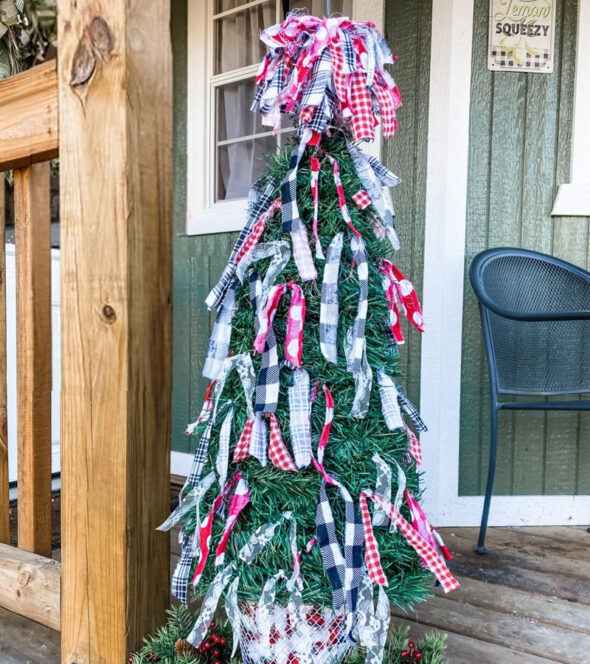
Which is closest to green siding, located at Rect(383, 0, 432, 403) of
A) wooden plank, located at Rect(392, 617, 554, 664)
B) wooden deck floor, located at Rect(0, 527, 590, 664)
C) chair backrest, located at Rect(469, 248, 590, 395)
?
chair backrest, located at Rect(469, 248, 590, 395)

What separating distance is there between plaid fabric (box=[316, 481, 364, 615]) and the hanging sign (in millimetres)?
1748

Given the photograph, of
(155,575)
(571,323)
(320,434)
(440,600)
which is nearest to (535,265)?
(571,323)

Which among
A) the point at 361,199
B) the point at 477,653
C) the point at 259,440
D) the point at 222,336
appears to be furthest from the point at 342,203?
the point at 477,653

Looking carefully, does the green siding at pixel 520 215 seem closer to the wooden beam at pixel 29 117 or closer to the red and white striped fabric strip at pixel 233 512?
the red and white striped fabric strip at pixel 233 512

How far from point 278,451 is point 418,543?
0.99 feet

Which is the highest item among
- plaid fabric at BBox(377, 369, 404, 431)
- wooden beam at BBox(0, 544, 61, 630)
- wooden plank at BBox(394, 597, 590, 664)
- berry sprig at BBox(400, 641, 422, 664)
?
plaid fabric at BBox(377, 369, 404, 431)

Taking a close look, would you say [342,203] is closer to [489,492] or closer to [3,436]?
[3,436]

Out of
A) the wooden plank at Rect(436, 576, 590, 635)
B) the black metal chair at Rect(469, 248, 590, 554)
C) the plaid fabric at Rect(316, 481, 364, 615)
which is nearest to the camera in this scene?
the plaid fabric at Rect(316, 481, 364, 615)

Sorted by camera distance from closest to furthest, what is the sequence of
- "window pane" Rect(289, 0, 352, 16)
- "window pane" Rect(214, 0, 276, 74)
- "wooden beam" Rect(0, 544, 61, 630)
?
1. "wooden beam" Rect(0, 544, 61, 630)
2. "window pane" Rect(289, 0, 352, 16)
3. "window pane" Rect(214, 0, 276, 74)

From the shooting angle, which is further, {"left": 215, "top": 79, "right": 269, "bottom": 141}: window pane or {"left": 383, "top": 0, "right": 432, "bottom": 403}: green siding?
{"left": 215, "top": 79, "right": 269, "bottom": 141}: window pane

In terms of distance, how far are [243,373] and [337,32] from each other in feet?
2.08

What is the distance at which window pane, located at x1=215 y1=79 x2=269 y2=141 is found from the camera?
255cm

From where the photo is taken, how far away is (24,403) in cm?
126

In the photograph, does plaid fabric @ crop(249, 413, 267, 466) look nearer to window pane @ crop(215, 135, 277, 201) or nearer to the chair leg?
the chair leg
